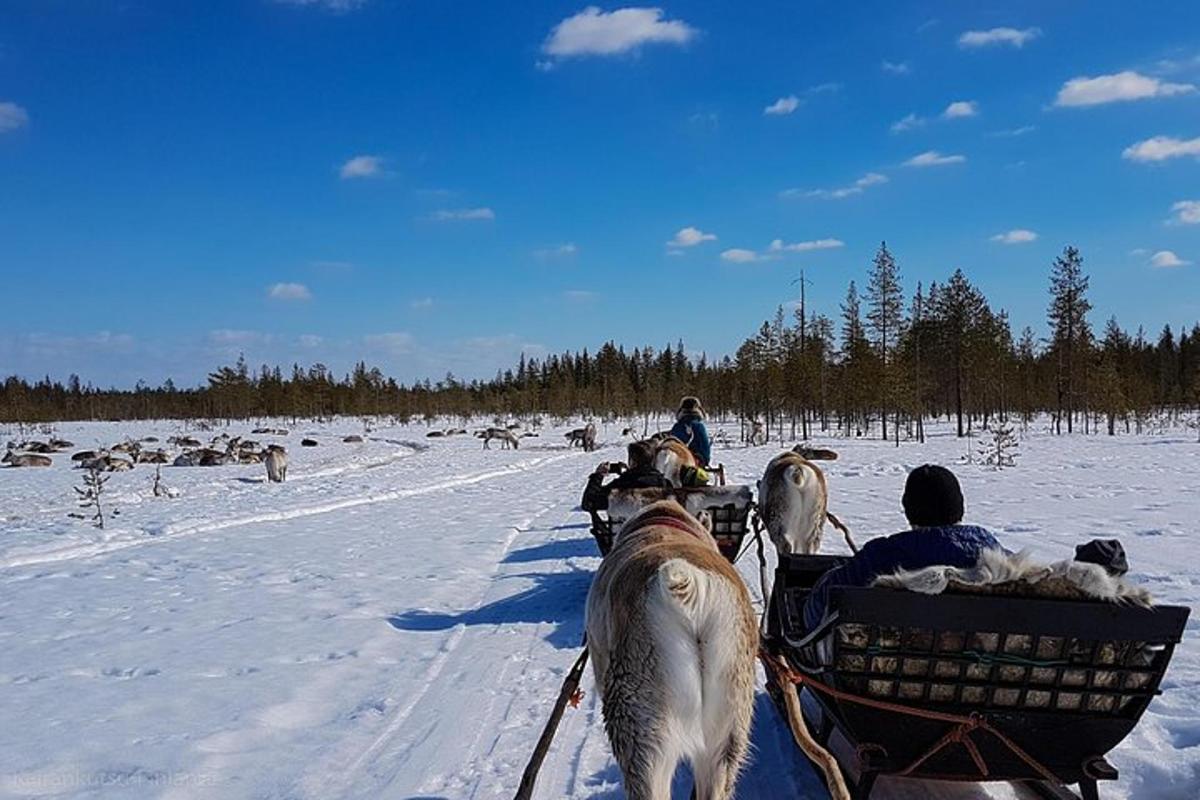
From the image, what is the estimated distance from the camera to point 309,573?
10.3m

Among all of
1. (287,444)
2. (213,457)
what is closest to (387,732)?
(213,457)

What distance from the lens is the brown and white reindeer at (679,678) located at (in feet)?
9.99

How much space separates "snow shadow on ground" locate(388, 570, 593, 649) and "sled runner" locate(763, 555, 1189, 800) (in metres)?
3.69

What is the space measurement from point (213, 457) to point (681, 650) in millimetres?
35665

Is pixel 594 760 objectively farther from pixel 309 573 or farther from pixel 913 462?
pixel 913 462

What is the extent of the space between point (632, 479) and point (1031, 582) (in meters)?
5.07

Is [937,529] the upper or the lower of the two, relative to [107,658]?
upper

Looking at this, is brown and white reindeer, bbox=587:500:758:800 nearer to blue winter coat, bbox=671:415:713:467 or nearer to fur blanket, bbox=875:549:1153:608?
fur blanket, bbox=875:549:1153:608

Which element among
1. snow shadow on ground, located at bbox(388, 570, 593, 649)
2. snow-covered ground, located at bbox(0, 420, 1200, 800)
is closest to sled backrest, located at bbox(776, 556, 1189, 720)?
snow-covered ground, located at bbox(0, 420, 1200, 800)

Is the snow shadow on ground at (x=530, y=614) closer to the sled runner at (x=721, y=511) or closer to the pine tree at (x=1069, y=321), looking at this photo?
the sled runner at (x=721, y=511)

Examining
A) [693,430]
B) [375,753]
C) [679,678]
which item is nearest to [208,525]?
[693,430]

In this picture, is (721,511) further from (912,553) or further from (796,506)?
(912,553)

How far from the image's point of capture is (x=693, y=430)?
12.2m

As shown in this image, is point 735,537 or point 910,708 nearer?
point 910,708
